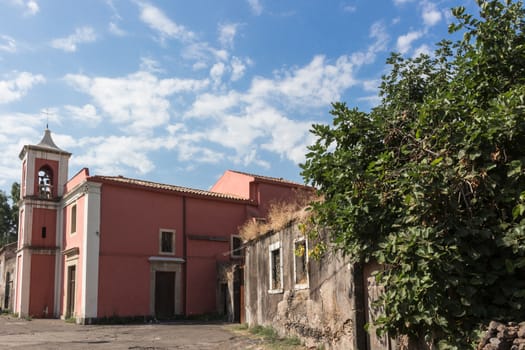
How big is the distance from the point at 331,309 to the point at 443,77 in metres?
4.92

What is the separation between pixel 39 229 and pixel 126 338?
1287 centimetres

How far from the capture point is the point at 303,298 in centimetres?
1112

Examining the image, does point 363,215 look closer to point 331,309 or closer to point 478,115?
point 478,115

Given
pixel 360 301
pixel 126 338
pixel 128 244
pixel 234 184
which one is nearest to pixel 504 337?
pixel 360 301

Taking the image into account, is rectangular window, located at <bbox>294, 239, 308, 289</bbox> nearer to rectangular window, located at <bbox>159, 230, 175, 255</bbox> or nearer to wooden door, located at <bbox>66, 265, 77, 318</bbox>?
rectangular window, located at <bbox>159, 230, 175, 255</bbox>

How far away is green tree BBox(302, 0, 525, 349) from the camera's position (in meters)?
5.86

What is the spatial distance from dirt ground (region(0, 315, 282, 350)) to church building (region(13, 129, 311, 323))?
328cm

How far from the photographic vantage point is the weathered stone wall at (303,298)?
9133 millimetres

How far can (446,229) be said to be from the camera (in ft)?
19.9

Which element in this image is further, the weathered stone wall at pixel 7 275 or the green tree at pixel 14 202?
the green tree at pixel 14 202

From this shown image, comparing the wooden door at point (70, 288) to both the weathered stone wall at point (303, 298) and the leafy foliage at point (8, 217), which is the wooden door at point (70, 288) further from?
the leafy foliage at point (8, 217)

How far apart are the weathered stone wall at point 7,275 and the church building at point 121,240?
3663mm

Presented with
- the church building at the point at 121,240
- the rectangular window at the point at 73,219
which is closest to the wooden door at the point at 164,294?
the church building at the point at 121,240

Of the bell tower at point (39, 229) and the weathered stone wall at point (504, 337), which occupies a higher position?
the bell tower at point (39, 229)
